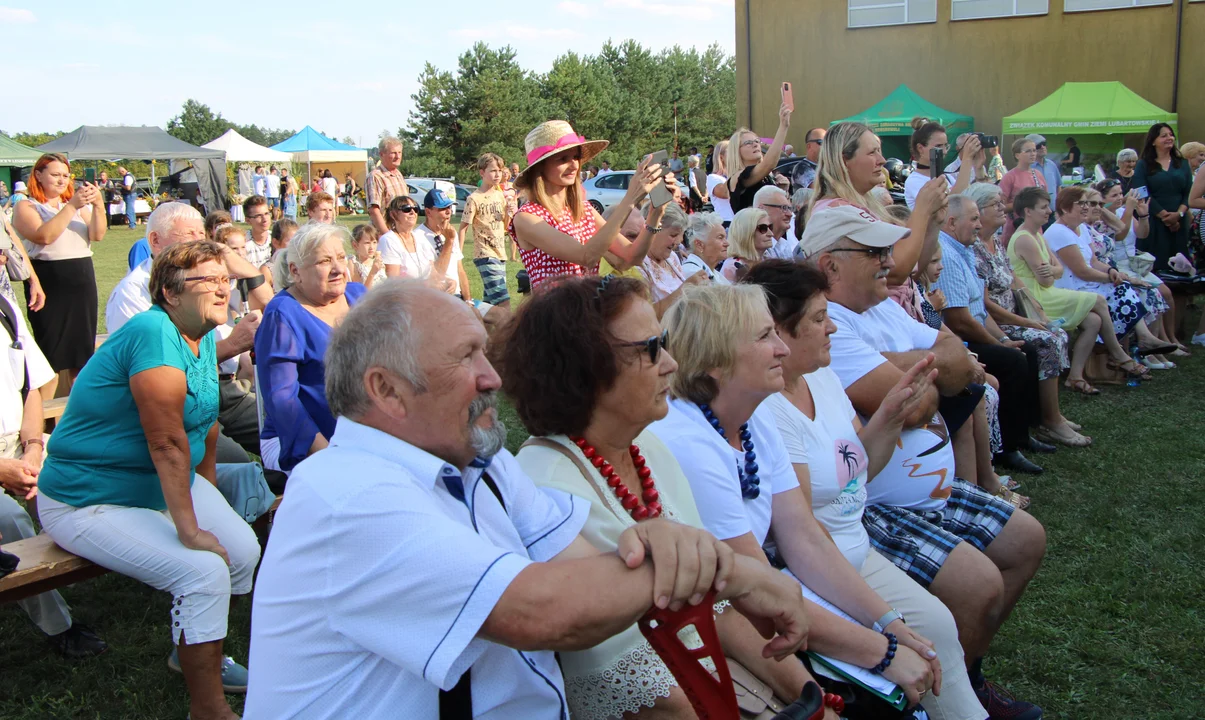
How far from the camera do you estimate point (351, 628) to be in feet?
4.47

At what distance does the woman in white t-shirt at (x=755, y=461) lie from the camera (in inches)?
89.9

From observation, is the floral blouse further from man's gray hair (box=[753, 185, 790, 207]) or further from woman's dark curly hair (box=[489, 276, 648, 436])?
woman's dark curly hair (box=[489, 276, 648, 436])

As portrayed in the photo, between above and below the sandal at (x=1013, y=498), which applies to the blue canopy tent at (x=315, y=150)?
above

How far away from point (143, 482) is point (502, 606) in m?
2.17

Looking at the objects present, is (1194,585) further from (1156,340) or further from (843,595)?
(1156,340)

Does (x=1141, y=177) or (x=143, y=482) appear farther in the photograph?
(x=1141, y=177)

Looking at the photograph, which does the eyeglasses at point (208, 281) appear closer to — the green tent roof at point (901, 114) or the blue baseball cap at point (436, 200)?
the blue baseball cap at point (436, 200)

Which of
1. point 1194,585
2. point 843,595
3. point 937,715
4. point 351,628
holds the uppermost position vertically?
point 351,628

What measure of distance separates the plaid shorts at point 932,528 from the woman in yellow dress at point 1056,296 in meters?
4.54

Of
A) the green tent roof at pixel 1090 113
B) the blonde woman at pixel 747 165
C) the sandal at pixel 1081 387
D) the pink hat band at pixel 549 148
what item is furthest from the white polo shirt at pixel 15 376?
the green tent roof at pixel 1090 113

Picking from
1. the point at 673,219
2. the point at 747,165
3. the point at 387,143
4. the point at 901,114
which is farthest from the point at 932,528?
the point at 901,114

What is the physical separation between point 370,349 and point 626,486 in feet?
2.40

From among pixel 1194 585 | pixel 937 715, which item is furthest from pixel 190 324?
pixel 1194 585

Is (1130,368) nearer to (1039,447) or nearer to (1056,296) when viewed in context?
(1056,296)
